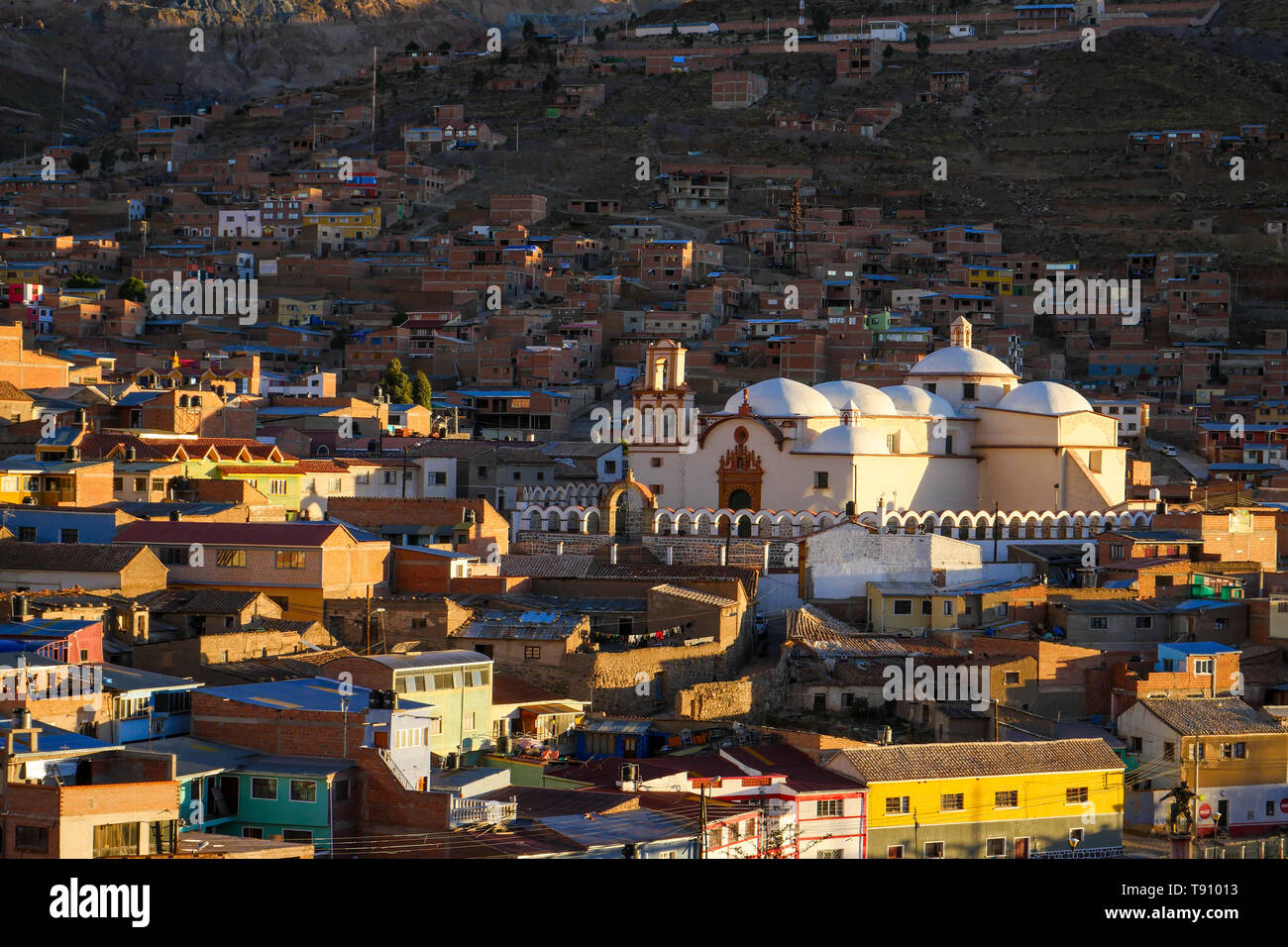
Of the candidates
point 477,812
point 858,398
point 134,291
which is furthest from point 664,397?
point 134,291

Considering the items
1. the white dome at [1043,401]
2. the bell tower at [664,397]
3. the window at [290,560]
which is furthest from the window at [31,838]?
the white dome at [1043,401]

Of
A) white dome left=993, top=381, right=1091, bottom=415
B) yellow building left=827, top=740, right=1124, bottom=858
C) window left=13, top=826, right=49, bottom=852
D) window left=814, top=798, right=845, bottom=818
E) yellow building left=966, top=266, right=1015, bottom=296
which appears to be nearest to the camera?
window left=13, top=826, right=49, bottom=852

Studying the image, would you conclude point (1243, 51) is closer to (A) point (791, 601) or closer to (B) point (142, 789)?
(A) point (791, 601)

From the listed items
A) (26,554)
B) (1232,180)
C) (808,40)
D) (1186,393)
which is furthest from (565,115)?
(26,554)

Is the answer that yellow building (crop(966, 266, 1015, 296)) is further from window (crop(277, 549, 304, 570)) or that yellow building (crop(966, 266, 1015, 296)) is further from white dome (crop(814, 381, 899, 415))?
window (crop(277, 549, 304, 570))

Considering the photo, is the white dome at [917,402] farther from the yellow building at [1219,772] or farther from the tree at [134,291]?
the tree at [134,291]

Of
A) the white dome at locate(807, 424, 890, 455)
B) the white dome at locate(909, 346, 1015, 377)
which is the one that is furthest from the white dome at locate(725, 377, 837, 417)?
the white dome at locate(909, 346, 1015, 377)
